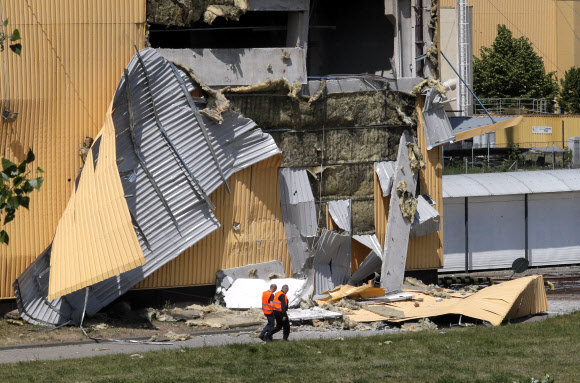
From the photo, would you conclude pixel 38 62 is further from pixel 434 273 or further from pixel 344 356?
pixel 434 273

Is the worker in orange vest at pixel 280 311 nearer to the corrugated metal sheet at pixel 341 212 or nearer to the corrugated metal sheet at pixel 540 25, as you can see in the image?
the corrugated metal sheet at pixel 341 212

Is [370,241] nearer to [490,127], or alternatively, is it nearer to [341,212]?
[341,212]

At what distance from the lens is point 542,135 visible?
4897cm

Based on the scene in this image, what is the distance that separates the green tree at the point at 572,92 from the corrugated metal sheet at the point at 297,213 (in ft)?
126

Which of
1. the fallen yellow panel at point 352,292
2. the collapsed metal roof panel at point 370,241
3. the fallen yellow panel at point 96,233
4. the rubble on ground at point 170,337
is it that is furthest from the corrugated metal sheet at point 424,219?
the fallen yellow panel at point 96,233

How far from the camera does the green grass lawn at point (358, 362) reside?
15.0 metres

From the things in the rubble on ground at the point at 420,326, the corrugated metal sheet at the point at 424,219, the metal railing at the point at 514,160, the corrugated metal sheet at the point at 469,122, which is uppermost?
the corrugated metal sheet at the point at 469,122

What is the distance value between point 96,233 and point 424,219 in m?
9.72

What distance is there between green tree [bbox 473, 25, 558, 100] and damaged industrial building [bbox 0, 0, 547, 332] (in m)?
29.9

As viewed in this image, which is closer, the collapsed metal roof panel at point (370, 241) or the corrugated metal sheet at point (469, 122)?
the collapsed metal roof panel at point (370, 241)

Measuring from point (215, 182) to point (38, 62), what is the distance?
5.00m

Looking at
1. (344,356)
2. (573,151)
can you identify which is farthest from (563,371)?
(573,151)

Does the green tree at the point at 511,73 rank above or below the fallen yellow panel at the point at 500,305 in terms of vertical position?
above

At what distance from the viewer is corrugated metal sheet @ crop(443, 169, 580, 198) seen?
30828 millimetres
